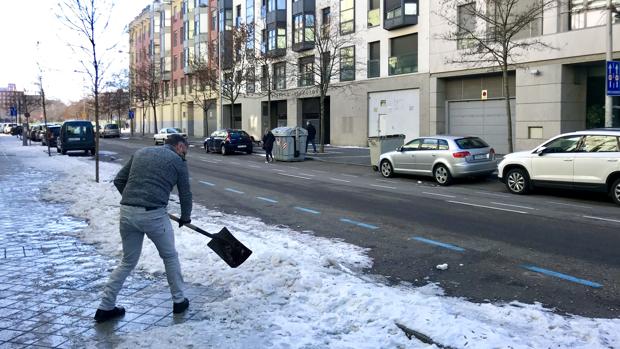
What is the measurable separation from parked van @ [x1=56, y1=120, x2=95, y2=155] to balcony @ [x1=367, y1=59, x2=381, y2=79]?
1642cm

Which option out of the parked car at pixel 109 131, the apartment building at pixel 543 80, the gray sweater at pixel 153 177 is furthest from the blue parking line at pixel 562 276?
the parked car at pixel 109 131

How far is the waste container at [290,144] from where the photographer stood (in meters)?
26.7

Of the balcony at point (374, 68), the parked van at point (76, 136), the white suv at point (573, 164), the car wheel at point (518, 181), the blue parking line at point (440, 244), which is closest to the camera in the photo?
the blue parking line at point (440, 244)

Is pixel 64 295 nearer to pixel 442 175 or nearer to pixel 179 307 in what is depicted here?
pixel 179 307

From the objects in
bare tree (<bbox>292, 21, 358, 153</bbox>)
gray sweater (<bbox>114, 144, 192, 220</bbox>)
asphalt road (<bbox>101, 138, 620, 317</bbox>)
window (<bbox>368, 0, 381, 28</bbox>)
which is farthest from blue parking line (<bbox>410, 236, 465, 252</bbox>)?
window (<bbox>368, 0, 381, 28</bbox>)

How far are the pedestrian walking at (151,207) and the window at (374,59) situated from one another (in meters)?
29.4

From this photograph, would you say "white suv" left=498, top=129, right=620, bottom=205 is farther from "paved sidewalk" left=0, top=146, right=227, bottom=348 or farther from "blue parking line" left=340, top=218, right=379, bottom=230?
"paved sidewalk" left=0, top=146, right=227, bottom=348

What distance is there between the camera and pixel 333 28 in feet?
116

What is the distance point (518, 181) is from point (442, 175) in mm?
2942

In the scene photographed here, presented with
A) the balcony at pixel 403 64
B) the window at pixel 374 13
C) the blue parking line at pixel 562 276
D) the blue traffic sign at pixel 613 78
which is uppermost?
the window at pixel 374 13

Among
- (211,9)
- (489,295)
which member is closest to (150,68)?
(211,9)

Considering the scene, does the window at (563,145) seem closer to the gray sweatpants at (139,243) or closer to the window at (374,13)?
the gray sweatpants at (139,243)

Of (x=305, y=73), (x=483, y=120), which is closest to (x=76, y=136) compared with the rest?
(x=305, y=73)

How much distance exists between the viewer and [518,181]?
14.4 meters
